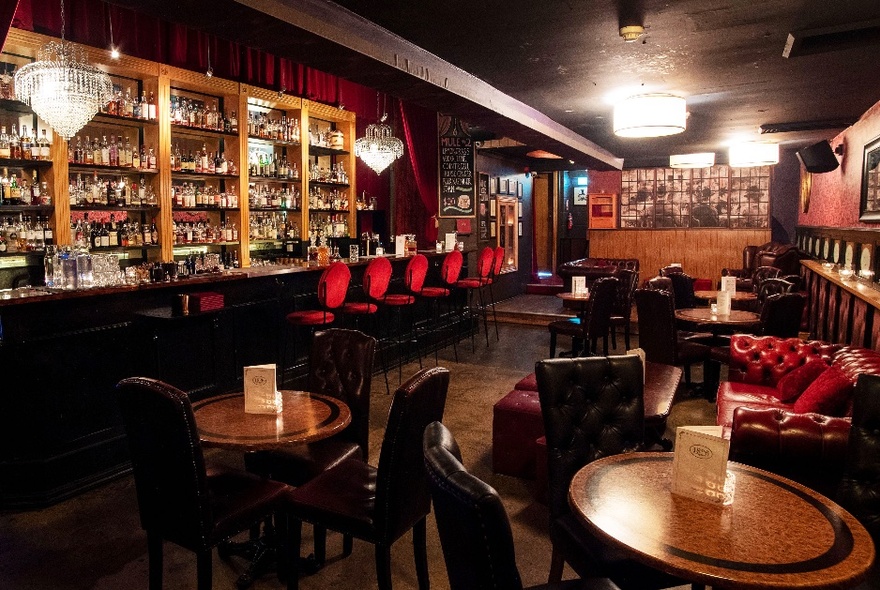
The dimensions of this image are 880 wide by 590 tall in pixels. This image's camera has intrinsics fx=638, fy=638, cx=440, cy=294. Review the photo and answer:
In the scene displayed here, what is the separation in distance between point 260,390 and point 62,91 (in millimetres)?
2949

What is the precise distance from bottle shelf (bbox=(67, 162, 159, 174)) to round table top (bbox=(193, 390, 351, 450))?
3.54 metres

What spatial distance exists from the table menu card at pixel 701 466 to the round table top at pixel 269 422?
1369 millimetres

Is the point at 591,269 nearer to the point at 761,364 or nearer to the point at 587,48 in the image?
the point at 761,364

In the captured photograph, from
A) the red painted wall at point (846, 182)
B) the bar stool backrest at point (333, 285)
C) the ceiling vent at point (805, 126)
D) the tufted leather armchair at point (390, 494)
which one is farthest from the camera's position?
the ceiling vent at point (805, 126)

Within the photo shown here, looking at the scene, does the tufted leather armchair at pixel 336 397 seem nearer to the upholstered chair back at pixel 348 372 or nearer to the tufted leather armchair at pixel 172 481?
the upholstered chair back at pixel 348 372

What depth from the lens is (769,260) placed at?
10.1 meters

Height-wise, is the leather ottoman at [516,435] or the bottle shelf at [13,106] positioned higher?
the bottle shelf at [13,106]

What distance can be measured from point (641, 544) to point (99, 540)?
8.93 ft

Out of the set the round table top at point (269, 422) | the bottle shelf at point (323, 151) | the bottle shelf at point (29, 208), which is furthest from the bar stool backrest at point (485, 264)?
the round table top at point (269, 422)

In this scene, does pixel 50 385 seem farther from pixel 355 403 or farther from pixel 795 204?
pixel 795 204

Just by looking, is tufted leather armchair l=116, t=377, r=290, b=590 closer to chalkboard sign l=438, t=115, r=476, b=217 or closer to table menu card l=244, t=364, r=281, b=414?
table menu card l=244, t=364, r=281, b=414

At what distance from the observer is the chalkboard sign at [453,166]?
9180mm

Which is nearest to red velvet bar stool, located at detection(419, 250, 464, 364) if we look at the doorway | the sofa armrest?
the sofa armrest

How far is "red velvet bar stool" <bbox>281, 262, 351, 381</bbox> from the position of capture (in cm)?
535
